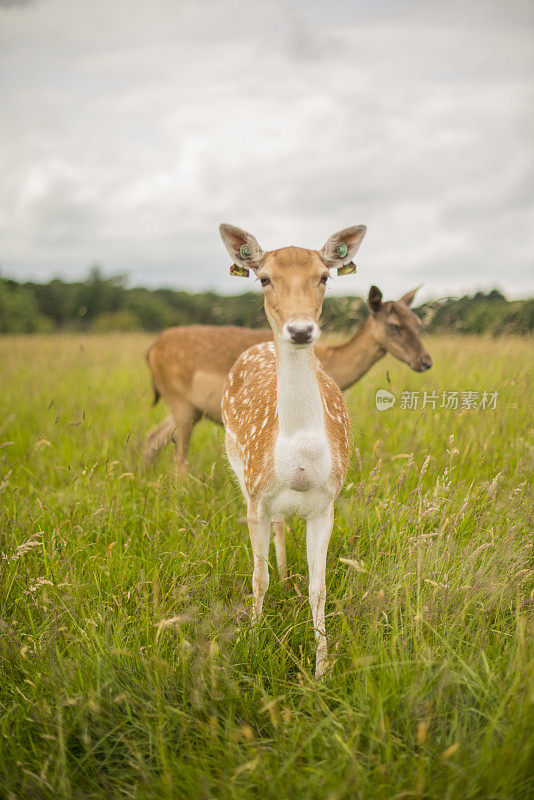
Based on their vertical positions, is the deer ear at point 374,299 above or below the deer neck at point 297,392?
above

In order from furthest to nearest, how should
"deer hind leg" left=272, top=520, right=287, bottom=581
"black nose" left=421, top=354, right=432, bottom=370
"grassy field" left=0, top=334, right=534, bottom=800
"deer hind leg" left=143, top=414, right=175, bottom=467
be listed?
"black nose" left=421, top=354, right=432, bottom=370 < "deer hind leg" left=143, top=414, right=175, bottom=467 < "deer hind leg" left=272, top=520, right=287, bottom=581 < "grassy field" left=0, top=334, right=534, bottom=800

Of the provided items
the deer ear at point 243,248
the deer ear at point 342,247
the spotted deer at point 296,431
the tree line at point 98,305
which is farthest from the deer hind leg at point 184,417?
the tree line at point 98,305

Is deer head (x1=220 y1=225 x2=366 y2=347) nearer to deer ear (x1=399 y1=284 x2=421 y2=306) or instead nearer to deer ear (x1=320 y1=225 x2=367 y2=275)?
deer ear (x1=320 y1=225 x2=367 y2=275)

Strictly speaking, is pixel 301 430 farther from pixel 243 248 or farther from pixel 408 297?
pixel 408 297

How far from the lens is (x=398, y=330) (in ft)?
14.5

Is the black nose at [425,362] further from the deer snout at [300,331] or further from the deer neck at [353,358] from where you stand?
the deer snout at [300,331]

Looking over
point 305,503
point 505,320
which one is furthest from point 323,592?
point 505,320

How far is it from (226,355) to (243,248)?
2287 mm

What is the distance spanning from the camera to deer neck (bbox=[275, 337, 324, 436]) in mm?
1926

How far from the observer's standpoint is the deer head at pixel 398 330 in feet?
14.2

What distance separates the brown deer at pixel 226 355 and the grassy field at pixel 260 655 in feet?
4.03

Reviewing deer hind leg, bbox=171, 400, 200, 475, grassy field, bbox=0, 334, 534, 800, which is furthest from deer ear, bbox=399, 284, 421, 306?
deer hind leg, bbox=171, 400, 200, 475

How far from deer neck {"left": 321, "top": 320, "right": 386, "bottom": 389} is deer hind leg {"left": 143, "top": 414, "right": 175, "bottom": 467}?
152cm

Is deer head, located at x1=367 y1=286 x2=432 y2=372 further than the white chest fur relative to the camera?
Yes
